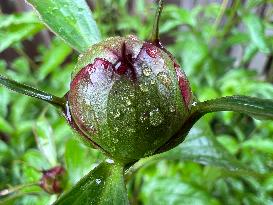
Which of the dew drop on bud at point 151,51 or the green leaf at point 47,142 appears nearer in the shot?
the dew drop on bud at point 151,51

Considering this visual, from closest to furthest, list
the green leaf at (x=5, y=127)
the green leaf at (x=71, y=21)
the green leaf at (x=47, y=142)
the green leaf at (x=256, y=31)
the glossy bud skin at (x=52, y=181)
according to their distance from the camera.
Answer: the green leaf at (x=71, y=21)
the glossy bud skin at (x=52, y=181)
the green leaf at (x=47, y=142)
the green leaf at (x=256, y=31)
the green leaf at (x=5, y=127)

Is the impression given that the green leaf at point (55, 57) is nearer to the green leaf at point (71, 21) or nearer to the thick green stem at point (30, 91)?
the green leaf at point (71, 21)

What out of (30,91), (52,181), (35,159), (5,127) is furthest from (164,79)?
(5,127)

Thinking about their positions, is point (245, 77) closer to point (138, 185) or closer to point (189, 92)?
point (138, 185)

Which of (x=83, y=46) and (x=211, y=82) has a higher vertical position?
(x=211, y=82)

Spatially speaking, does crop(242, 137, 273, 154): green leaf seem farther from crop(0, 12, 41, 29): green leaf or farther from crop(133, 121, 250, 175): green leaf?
crop(0, 12, 41, 29): green leaf

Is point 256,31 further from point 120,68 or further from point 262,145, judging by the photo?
point 120,68

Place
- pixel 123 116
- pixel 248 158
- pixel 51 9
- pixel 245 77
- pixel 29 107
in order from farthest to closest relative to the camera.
Result: pixel 29 107, pixel 245 77, pixel 248 158, pixel 51 9, pixel 123 116

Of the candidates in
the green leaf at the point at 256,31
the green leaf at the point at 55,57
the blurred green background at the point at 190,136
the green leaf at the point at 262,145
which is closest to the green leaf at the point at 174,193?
the blurred green background at the point at 190,136

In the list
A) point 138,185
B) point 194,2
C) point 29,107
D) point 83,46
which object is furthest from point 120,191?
point 194,2
